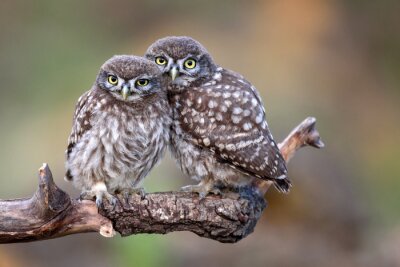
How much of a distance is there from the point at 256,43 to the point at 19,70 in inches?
129

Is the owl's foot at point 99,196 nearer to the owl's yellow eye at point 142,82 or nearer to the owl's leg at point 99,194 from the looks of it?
the owl's leg at point 99,194

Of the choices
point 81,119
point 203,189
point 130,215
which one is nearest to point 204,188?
point 203,189

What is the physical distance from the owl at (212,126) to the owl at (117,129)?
203 mm

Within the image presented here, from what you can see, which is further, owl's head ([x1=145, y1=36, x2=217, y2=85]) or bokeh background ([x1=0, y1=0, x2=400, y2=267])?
bokeh background ([x1=0, y1=0, x2=400, y2=267])

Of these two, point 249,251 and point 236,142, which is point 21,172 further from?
point 236,142

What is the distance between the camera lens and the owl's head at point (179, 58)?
5.77 meters

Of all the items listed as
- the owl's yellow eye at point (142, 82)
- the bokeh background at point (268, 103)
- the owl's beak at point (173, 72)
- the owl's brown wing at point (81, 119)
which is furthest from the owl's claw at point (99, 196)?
the bokeh background at point (268, 103)

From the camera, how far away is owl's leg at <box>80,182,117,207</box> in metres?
5.32

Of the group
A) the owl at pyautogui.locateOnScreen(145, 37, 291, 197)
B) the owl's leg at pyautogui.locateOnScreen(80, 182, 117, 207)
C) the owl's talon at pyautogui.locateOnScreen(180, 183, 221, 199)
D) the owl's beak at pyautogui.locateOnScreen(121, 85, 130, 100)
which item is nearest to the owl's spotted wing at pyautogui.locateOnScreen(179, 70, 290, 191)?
the owl at pyautogui.locateOnScreen(145, 37, 291, 197)

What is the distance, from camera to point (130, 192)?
555 centimetres

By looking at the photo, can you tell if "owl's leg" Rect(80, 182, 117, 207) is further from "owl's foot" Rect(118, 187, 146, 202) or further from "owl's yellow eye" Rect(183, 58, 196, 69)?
"owl's yellow eye" Rect(183, 58, 196, 69)

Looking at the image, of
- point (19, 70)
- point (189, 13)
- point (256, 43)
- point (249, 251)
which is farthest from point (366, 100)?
point (19, 70)

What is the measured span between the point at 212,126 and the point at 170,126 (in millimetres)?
301

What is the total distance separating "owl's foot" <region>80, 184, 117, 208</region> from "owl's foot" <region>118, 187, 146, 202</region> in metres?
0.10
